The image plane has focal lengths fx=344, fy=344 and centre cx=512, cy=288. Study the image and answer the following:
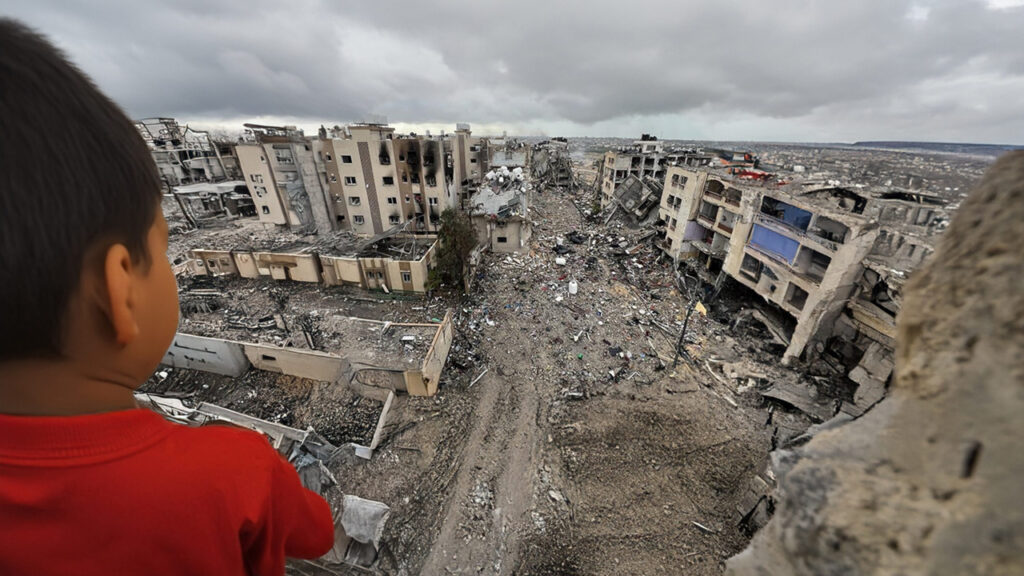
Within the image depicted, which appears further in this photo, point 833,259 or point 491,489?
point 833,259

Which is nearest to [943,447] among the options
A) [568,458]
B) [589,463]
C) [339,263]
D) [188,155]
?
[589,463]

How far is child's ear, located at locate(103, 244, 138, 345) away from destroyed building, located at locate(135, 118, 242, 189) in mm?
50897

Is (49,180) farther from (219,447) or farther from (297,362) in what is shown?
(297,362)

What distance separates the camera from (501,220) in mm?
21141

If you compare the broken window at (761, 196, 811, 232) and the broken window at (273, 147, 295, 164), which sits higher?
the broken window at (273, 147, 295, 164)

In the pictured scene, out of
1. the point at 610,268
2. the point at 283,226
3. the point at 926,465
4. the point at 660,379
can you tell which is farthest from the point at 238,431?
the point at 283,226

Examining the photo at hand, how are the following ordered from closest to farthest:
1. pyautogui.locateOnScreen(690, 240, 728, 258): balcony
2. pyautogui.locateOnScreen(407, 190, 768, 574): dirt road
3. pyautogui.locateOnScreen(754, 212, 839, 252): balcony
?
pyautogui.locateOnScreen(407, 190, 768, 574): dirt road → pyautogui.locateOnScreen(754, 212, 839, 252): balcony → pyautogui.locateOnScreen(690, 240, 728, 258): balcony

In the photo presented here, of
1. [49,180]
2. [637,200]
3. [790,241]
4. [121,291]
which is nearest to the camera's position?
[49,180]

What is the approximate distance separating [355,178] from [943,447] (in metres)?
25.7

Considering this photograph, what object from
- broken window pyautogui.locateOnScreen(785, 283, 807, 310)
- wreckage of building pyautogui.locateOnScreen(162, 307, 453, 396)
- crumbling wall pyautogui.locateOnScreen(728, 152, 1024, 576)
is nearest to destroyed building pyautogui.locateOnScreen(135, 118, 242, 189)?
wreckage of building pyautogui.locateOnScreen(162, 307, 453, 396)

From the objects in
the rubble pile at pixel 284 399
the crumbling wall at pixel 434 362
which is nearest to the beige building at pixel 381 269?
the crumbling wall at pixel 434 362

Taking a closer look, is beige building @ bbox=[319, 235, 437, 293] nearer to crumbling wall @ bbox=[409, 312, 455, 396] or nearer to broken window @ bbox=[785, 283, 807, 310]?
crumbling wall @ bbox=[409, 312, 455, 396]

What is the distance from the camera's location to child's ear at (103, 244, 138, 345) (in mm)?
978

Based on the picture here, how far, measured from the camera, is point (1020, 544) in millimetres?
902
